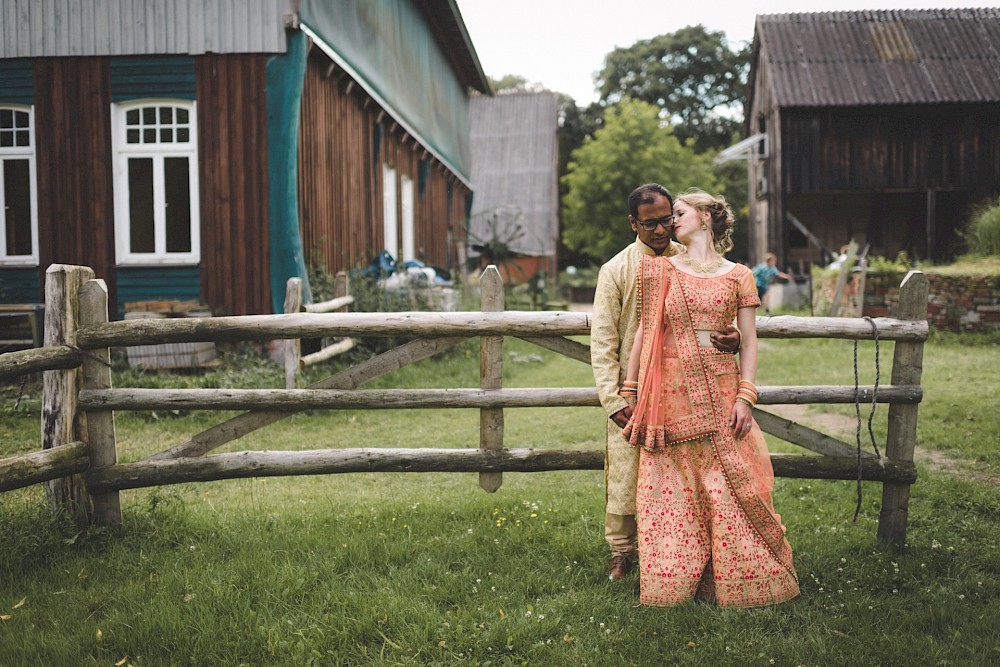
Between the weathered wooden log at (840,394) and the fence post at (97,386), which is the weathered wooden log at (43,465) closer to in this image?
the fence post at (97,386)

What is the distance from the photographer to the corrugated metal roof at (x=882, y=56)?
73.8 feet

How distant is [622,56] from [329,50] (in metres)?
42.4

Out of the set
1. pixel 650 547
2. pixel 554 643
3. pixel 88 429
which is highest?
pixel 88 429

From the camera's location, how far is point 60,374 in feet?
15.3

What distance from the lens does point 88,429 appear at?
15.6 feet

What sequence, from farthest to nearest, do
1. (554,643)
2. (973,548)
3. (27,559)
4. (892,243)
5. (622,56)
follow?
(622,56) < (892,243) < (973,548) < (27,559) < (554,643)

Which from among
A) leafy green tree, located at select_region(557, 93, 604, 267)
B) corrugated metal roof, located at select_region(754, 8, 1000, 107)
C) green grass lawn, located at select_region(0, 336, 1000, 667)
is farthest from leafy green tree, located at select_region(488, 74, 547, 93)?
green grass lawn, located at select_region(0, 336, 1000, 667)

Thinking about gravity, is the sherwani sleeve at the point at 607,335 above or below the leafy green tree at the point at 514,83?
below

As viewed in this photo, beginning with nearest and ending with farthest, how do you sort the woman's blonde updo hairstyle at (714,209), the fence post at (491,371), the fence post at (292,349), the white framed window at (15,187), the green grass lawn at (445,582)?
1. the green grass lawn at (445,582)
2. the woman's blonde updo hairstyle at (714,209)
3. the fence post at (491,371)
4. the fence post at (292,349)
5. the white framed window at (15,187)

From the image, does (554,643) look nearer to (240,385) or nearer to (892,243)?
(240,385)

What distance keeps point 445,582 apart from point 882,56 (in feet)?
77.7

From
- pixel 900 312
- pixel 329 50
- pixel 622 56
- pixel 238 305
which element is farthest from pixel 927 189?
pixel 622 56

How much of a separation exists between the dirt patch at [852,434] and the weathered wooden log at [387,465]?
6.95 feet

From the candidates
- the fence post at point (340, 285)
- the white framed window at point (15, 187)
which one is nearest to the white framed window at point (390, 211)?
the fence post at point (340, 285)
